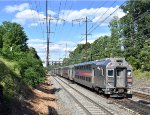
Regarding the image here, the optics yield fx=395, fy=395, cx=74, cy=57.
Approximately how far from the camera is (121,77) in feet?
100

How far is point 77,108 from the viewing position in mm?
23672

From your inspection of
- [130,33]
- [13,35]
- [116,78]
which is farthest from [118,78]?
[13,35]

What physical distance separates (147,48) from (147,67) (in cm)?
321

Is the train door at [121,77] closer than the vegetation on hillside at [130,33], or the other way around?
the train door at [121,77]

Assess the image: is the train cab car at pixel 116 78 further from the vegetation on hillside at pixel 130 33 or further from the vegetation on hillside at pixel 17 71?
the vegetation on hillside at pixel 130 33

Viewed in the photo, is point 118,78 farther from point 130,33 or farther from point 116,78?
point 130,33

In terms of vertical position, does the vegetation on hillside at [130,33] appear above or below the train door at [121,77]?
above

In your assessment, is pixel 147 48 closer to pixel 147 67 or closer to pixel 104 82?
pixel 147 67

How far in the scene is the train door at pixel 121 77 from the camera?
30.3 metres

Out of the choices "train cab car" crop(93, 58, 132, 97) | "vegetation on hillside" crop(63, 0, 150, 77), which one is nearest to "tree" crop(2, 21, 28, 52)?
"vegetation on hillside" crop(63, 0, 150, 77)


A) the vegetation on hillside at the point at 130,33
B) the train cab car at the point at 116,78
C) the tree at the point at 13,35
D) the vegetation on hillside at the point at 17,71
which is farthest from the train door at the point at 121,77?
the tree at the point at 13,35

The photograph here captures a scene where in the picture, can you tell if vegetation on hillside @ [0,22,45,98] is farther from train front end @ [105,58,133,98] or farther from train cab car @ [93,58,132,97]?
train front end @ [105,58,133,98]

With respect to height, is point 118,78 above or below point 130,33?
below

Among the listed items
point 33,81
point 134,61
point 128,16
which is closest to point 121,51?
point 134,61
